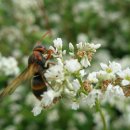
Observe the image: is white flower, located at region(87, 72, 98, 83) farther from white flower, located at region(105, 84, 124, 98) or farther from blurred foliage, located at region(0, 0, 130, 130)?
blurred foliage, located at region(0, 0, 130, 130)

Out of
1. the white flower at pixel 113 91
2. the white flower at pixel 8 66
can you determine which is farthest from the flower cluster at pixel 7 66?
the white flower at pixel 113 91

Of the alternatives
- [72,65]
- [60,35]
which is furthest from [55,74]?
[60,35]

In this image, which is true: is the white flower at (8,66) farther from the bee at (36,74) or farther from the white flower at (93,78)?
the white flower at (93,78)

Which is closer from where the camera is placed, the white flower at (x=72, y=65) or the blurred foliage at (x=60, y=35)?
the white flower at (x=72, y=65)

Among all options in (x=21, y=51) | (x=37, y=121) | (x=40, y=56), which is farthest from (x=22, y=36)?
(x=40, y=56)

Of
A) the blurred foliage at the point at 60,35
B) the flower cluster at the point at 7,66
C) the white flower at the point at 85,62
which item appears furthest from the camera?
the blurred foliage at the point at 60,35

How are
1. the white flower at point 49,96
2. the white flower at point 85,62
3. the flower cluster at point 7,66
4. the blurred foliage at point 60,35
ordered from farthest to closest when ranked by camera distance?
the blurred foliage at point 60,35 → the flower cluster at point 7,66 → the white flower at point 85,62 → the white flower at point 49,96

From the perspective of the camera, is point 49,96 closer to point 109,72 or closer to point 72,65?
point 72,65

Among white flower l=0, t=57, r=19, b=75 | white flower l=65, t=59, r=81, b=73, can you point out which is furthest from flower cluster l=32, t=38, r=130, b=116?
white flower l=0, t=57, r=19, b=75

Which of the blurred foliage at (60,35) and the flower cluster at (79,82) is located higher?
the blurred foliage at (60,35)

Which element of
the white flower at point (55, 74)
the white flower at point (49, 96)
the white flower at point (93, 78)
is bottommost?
the white flower at point (49, 96)
